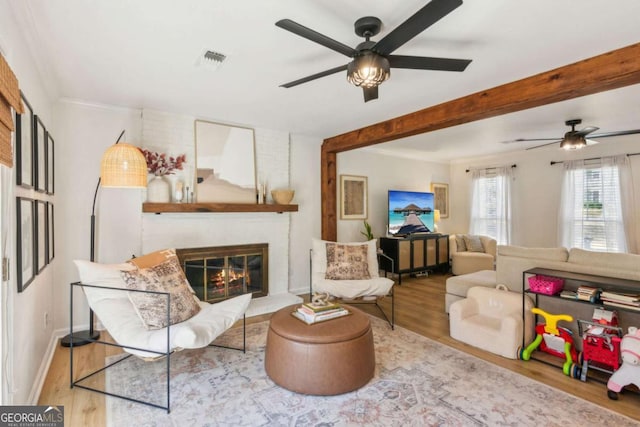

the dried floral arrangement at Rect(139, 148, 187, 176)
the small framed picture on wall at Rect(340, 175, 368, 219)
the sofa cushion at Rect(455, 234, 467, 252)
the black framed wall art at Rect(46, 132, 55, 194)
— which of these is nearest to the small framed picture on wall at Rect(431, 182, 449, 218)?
the sofa cushion at Rect(455, 234, 467, 252)

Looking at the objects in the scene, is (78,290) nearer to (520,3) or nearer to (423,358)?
(423,358)

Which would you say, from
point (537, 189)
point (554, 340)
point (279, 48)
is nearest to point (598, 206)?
point (537, 189)

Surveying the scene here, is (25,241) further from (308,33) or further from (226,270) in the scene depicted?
(226,270)

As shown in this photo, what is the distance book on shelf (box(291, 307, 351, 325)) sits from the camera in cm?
233

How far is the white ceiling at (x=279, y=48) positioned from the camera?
5.79 feet

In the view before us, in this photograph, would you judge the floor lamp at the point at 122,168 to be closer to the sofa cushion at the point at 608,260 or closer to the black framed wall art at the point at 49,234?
the black framed wall art at the point at 49,234

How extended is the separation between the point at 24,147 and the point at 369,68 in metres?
2.06

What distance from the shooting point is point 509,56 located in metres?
2.29

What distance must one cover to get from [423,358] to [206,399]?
1713 mm

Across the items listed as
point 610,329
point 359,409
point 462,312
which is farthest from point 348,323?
point 610,329

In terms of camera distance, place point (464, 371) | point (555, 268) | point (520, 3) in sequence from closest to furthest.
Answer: point (520, 3) → point (464, 371) → point (555, 268)

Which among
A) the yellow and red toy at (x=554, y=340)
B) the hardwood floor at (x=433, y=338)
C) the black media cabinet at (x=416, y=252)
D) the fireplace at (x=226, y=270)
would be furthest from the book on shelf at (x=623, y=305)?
the fireplace at (x=226, y=270)

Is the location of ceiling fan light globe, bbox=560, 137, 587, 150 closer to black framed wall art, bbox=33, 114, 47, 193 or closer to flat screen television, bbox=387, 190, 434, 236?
flat screen television, bbox=387, 190, 434, 236

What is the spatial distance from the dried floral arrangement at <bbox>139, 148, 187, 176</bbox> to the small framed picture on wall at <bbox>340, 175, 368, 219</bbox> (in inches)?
102
